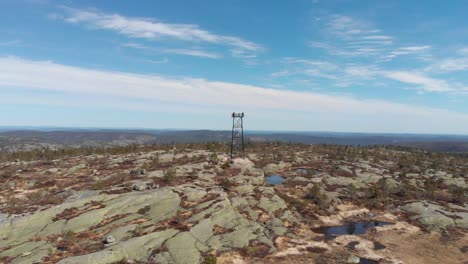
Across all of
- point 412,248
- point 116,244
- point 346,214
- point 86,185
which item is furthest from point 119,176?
point 412,248

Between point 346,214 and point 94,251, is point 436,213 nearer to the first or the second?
point 346,214

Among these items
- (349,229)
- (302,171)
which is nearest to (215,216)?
(349,229)

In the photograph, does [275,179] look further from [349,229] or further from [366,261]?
[366,261]

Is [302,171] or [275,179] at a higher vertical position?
[302,171]

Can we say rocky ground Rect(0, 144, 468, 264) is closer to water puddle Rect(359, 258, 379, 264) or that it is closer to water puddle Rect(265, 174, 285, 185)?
water puddle Rect(359, 258, 379, 264)

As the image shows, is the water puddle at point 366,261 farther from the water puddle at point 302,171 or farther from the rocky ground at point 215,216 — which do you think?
the water puddle at point 302,171

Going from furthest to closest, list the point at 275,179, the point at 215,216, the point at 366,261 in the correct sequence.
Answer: the point at 275,179
the point at 215,216
the point at 366,261

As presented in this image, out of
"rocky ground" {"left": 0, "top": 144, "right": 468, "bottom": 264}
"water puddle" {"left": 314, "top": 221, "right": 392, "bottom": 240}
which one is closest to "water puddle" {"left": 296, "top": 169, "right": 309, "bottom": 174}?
"rocky ground" {"left": 0, "top": 144, "right": 468, "bottom": 264}

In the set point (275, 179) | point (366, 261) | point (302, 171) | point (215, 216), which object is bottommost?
point (366, 261)
